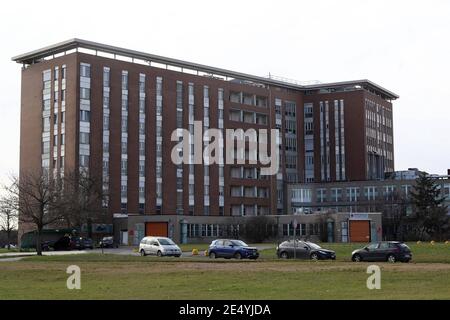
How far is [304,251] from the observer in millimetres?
45781

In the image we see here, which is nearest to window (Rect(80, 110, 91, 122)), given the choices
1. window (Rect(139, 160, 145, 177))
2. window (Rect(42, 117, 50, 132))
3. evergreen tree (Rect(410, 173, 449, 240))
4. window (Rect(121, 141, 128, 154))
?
window (Rect(42, 117, 50, 132))

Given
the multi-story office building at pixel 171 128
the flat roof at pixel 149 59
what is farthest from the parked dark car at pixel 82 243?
the flat roof at pixel 149 59

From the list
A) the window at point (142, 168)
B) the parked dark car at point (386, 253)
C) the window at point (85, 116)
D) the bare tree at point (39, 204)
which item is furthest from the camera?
the window at point (142, 168)

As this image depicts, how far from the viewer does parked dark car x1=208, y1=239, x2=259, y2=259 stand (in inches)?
1868

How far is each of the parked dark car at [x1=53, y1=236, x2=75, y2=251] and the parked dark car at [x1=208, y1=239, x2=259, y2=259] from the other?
32293 mm

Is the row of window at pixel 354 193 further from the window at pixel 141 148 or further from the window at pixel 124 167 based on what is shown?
the window at pixel 124 167

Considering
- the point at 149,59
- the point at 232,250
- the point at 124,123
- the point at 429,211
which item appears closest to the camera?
the point at 232,250

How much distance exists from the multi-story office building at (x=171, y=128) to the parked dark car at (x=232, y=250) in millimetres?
46241

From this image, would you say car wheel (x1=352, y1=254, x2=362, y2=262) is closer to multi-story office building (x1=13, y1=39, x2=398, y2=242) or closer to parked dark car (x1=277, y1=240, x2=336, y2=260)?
parked dark car (x1=277, y1=240, x2=336, y2=260)

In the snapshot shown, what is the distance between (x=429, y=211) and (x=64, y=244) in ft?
164

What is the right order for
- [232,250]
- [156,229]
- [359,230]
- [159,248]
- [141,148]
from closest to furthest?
[232,250] < [159,248] < [359,230] < [156,229] < [141,148]

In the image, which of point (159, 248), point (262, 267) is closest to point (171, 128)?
point (159, 248)

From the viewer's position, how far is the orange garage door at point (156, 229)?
309ft

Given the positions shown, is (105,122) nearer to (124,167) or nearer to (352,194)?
(124,167)
